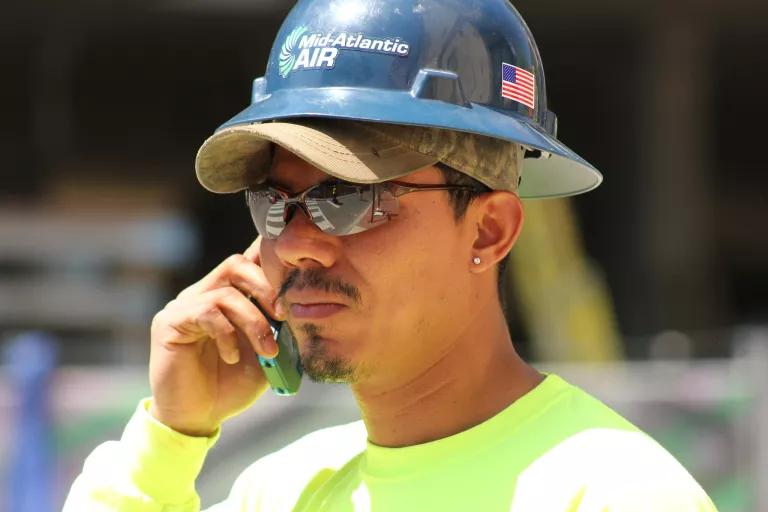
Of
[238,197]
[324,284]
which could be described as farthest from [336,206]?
[238,197]

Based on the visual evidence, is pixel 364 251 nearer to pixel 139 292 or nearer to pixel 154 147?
pixel 139 292

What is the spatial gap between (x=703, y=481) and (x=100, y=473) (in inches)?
186

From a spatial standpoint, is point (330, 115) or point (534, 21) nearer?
point (330, 115)

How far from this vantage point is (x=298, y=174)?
7.22 ft

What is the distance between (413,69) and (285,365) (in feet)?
2.17

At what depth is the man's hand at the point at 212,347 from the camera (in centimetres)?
245

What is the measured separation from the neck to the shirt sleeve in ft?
1.41

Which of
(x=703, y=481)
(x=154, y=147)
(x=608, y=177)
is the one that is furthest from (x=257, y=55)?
(x=703, y=481)

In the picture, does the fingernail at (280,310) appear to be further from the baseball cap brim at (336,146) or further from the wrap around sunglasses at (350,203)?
the baseball cap brim at (336,146)

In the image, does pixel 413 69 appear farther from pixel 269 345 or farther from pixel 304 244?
pixel 269 345

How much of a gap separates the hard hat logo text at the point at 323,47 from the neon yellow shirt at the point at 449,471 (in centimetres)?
61

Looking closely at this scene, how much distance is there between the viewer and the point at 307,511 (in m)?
2.36

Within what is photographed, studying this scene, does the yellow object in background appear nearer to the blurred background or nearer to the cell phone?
the blurred background

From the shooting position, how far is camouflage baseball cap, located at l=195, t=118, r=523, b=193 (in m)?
2.06
